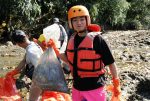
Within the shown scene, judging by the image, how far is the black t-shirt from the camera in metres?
4.18

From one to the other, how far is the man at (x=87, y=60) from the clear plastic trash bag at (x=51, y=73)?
0.58 m

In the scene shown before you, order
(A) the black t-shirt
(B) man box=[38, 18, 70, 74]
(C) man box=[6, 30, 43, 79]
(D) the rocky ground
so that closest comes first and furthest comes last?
(A) the black t-shirt < (B) man box=[38, 18, 70, 74] < (C) man box=[6, 30, 43, 79] < (D) the rocky ground

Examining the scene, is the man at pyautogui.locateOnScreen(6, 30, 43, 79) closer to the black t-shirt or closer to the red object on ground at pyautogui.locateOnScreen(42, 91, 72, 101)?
the red object on ground at pyautogui.locateOnScreen(42, 91, 72, 101)

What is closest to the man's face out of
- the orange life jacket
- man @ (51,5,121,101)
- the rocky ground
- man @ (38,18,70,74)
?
man @ (51,5,121,101)

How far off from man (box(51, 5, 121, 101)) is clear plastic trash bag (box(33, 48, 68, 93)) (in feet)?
1.89

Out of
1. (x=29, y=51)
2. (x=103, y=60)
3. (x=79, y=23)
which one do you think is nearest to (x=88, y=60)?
(x=103, y=60)

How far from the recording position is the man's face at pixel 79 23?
4234 millimetres

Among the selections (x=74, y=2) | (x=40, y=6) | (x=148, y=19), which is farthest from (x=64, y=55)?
(x=148, y=19)

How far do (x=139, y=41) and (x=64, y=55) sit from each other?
11.0m

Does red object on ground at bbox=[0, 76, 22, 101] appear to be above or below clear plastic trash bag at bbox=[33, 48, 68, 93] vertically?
below

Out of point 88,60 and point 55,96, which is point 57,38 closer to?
point 55,96

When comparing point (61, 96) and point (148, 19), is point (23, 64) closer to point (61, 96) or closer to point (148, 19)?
point (61, 96)

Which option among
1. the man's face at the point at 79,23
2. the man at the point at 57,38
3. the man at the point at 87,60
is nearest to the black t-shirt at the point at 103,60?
the man at the point at 87,60

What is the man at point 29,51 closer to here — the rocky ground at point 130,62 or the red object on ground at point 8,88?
the red object on ground at point 8,88
